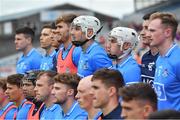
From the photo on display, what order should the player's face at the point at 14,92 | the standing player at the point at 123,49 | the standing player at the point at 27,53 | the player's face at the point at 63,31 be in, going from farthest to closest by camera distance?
1. the standing player at the point at 27,53
2. the player's face at the point at 14,92
3. the player's face at the point at 63,31
4. the standing player at the point at 123,49

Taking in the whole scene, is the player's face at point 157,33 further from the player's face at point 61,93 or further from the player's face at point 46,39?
the player's face at point 46,39

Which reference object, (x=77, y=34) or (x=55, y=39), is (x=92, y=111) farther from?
(x=55, y=39)

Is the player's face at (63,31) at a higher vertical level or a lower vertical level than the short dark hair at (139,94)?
higher

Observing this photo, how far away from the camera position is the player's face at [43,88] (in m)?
7.87

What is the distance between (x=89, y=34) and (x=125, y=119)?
2.91 metres

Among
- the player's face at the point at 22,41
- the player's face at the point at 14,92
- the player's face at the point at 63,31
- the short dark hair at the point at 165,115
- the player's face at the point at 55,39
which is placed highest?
the player's face at the point at 63,31

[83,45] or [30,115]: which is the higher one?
[83,45]

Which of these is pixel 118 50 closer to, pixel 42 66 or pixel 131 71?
pixel 131 71

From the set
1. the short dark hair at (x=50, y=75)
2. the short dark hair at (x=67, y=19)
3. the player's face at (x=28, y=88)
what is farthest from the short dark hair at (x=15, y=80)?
the short dark hair at (x=50, y=75)

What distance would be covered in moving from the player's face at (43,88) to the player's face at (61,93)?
688 mm

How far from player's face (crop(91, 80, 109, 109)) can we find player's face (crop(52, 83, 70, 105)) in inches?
42.7

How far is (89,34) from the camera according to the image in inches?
323

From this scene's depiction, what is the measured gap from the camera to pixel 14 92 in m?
9.32

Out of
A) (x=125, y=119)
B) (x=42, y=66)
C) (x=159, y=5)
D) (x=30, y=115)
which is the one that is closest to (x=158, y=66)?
(x=125, y=119)
